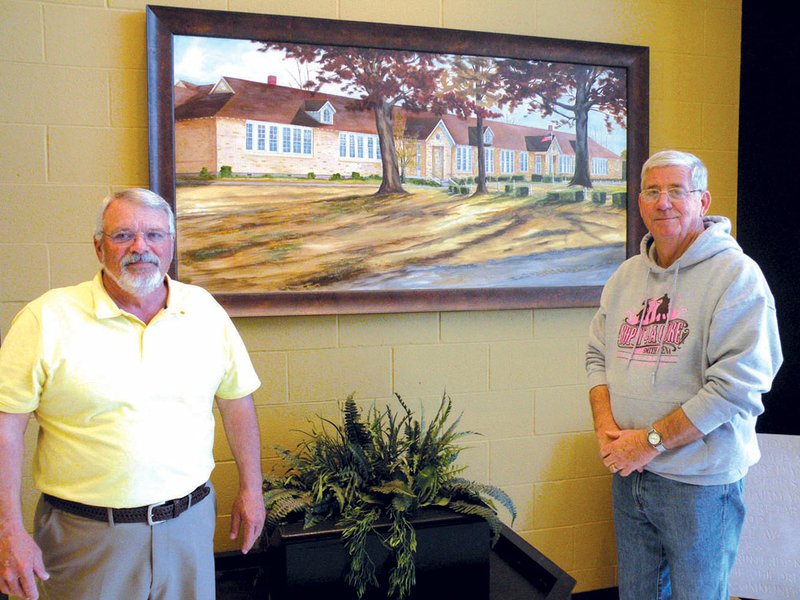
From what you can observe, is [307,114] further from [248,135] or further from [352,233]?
[352,233]

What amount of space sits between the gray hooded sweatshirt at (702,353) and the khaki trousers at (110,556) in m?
1.20

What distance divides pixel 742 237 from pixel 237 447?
2.22 metres

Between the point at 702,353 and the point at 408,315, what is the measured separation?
110 cm

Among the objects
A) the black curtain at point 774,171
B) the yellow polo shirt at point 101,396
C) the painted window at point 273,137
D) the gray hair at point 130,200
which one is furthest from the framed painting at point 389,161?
the yellow polo shirt at point 101,396

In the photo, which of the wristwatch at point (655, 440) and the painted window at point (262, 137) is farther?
Result: the painted window at point (262, 137)

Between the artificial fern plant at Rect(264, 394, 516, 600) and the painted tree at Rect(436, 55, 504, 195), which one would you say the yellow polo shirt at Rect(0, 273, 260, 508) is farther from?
the painted tree at Rect(436, 55, 504, 195)

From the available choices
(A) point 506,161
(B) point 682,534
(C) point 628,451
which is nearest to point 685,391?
(C) point 628,451

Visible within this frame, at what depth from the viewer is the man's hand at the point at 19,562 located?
1.45m

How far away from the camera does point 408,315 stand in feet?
8.32

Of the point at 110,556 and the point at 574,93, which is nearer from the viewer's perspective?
the point at 110,556

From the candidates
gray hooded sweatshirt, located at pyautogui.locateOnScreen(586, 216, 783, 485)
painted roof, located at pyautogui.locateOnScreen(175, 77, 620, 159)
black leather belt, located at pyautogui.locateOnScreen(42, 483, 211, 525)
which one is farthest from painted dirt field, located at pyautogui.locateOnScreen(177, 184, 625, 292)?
black leather belt, located at pyautogui.locateOnScreen(42, 483, 211, 525)

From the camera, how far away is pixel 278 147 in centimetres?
237

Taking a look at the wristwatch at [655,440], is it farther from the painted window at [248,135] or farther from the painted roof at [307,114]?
the painted window at [248,135]

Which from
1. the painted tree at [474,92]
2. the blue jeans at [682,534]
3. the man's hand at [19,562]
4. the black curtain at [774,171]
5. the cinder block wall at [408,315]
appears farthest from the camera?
the black curtain at [774,171]
